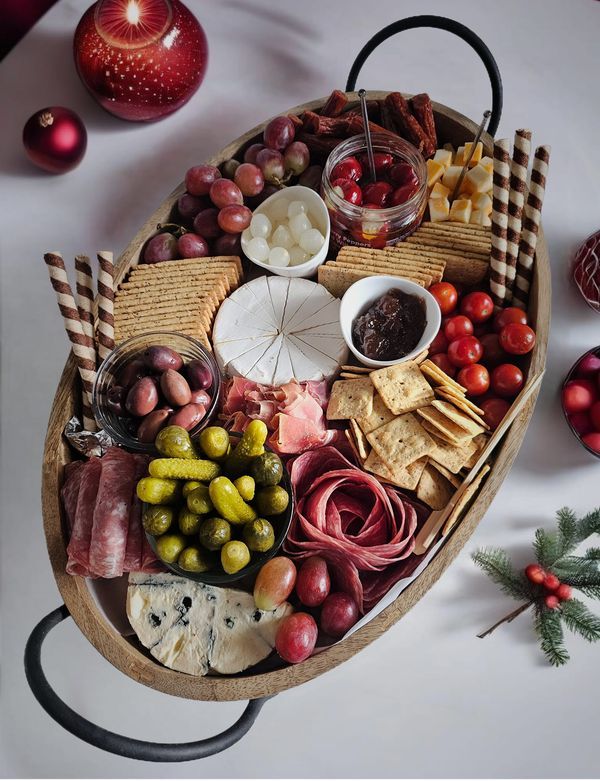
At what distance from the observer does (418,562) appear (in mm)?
1638

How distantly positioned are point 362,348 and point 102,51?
1.21 metres

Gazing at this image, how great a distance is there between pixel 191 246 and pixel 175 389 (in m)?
0.45

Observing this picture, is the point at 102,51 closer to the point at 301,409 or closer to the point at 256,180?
the point at 256,180

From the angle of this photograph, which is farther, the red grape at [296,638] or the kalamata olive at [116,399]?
the kalamata olive at [116,399]

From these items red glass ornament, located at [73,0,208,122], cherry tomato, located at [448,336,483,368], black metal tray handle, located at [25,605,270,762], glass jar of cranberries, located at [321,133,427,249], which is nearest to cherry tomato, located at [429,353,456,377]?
cherry tomato, located at [448,336,483,368]

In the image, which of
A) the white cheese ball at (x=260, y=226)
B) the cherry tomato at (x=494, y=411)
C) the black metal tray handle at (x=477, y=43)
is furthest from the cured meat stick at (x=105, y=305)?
the black metal tray handle at (x=477, y=43)

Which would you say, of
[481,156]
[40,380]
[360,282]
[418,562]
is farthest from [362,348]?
[40,380]

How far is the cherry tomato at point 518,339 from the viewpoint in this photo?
5.71 ft

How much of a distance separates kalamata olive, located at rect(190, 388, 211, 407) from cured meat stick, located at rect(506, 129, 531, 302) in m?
0.79

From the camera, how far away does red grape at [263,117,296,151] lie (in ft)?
6.48

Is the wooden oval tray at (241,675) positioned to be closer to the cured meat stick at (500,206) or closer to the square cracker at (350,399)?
the cured meat stick at (500,206)

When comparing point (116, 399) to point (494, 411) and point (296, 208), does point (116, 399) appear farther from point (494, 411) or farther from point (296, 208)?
point (494, 411)

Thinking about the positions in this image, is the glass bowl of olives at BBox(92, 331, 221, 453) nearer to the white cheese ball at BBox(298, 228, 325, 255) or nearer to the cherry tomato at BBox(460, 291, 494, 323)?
the white cheese ball at BBox(298, 228, 325, 255)

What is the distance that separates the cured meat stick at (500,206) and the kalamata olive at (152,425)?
86 cm
